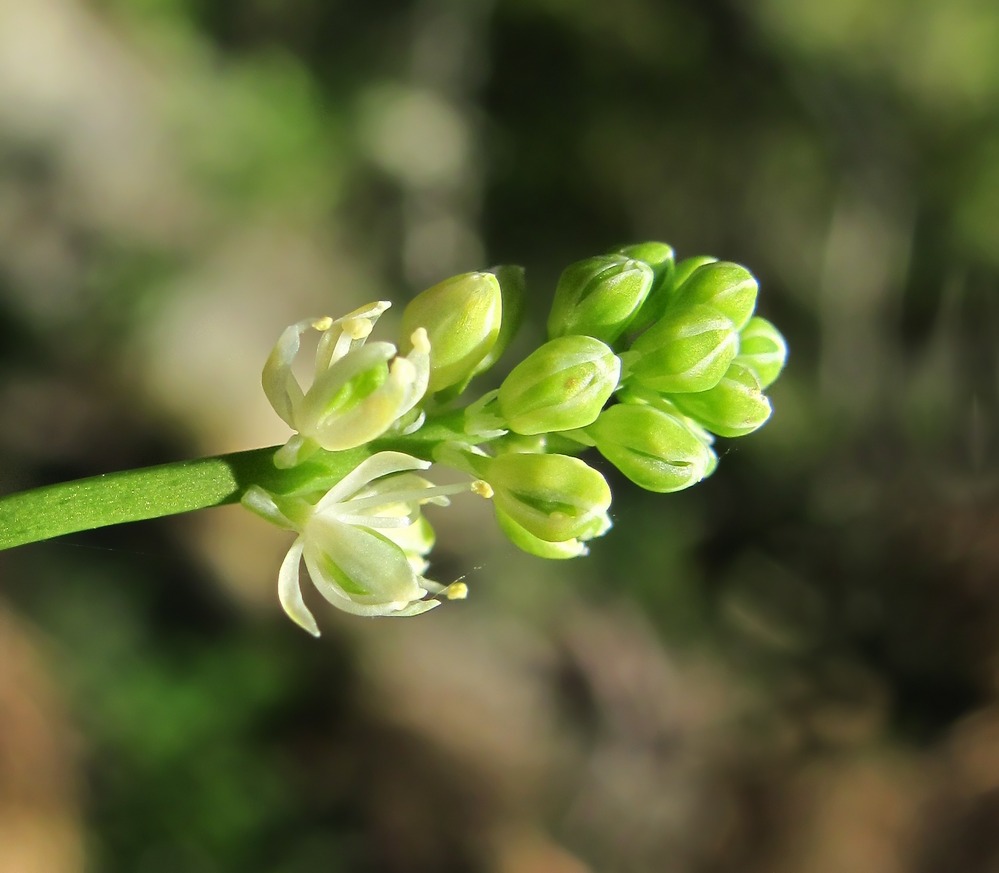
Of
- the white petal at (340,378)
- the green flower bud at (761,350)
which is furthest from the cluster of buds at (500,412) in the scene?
the green flower bud at (761,350)

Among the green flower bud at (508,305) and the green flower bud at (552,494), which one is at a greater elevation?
the green flower bud at (508,305)

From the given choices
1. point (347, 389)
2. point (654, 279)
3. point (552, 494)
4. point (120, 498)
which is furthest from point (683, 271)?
point (120, 498)

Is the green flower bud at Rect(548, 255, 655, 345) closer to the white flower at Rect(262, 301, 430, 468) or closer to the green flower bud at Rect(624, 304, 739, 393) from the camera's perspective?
the green flower bud at Rect(624, 304, 739, 393)

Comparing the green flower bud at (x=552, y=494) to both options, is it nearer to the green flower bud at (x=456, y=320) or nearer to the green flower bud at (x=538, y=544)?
the green flower bud at (x=538, y=544)

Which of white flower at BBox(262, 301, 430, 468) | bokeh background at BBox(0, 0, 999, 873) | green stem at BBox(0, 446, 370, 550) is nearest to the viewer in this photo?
green stem at BBox(0, 446, 370, 550)

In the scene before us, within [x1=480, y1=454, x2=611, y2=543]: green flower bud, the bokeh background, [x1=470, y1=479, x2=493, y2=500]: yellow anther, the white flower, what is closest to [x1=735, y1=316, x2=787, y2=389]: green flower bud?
[x1=480, y1=454, x2=611, y2=543]: green flower bud

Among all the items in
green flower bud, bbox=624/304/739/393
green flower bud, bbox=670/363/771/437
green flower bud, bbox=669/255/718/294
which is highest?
green flower bud, bbox=669/255/718/294

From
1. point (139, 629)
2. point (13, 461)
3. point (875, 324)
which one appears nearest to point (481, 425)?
point (139, 629)
